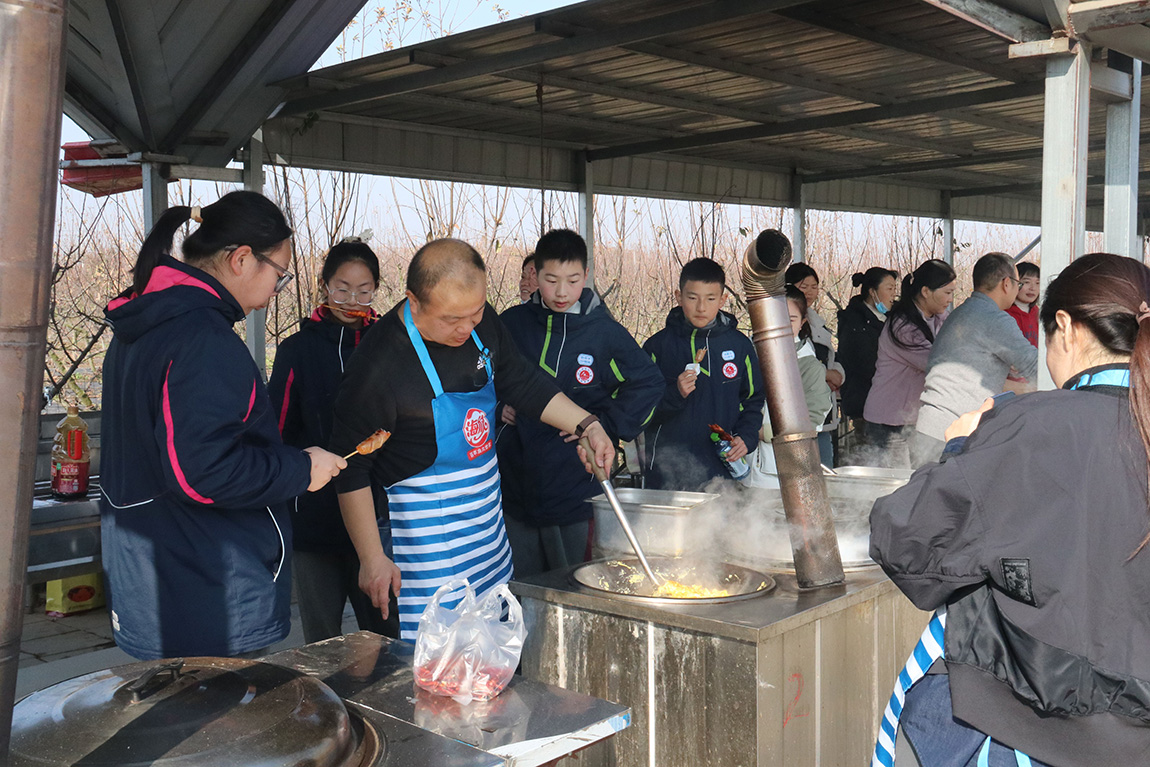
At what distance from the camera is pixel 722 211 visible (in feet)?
33.9

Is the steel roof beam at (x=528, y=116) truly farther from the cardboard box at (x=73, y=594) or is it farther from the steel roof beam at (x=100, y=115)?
the cardboard box at (x=73, y=594)

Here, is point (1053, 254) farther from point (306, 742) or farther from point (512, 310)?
point (306, 742)

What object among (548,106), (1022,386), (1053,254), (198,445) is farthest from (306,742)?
(548,106)

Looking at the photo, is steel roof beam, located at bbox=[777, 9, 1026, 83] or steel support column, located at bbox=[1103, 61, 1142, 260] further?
steel roof beam, located at bbox=[777, 9, 1026, 83]

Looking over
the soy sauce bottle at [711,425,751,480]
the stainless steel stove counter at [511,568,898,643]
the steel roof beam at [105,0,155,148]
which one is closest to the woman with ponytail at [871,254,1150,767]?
the stainless steel stove counter at [511,568,898,643]

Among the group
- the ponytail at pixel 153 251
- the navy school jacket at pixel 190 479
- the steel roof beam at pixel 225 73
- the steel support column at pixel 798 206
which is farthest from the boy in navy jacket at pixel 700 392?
the steel support column at pixel 798 206

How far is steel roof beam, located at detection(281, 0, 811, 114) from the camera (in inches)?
171

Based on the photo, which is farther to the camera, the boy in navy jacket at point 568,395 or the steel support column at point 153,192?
the steel support column at point 153,192

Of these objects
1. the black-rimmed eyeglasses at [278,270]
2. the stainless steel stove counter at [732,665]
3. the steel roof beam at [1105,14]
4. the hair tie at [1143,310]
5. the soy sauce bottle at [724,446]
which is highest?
the steel roof beam at [1105,14]

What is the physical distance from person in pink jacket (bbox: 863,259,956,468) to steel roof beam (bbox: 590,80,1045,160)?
1.40m

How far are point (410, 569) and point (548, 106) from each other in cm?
496

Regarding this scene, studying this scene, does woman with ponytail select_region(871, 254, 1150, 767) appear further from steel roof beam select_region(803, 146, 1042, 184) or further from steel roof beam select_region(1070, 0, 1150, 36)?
steel roof beam select_region(803, 146, 1042, 184)

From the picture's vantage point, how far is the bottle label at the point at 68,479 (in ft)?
13.4

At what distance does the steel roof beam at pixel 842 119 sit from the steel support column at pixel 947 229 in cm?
646
